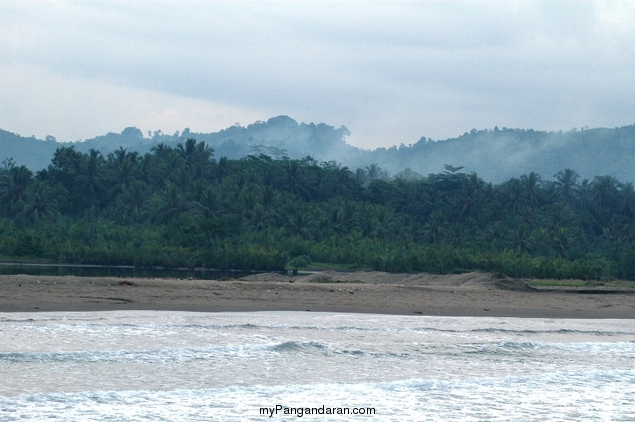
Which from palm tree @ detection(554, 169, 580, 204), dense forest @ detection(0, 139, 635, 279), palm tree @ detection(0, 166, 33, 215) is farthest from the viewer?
palm tree @ detection(554, 169, 580, 204)

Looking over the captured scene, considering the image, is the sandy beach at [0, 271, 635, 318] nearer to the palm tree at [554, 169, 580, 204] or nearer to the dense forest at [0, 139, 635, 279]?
the dense forest at [0, 139, 635, 279]

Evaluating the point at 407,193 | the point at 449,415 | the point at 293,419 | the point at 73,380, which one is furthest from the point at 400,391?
the point at 407,193

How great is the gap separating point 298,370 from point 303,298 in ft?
32.8

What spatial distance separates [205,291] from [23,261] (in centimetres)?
2831

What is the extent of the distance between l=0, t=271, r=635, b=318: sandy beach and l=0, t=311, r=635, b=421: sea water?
216 centimetres

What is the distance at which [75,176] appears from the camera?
6800cm

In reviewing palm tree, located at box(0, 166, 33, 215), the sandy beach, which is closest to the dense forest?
palm tree, located at box(0, 166, 33, 215)

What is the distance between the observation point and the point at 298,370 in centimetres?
1149

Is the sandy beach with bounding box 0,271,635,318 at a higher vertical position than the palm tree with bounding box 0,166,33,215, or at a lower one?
lower

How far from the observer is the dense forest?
47.5m

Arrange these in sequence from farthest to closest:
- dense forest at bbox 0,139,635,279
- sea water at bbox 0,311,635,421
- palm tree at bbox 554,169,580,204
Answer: palm tree at bbox 554,169,580,204
dense forest at bbox 0,139,635,279
sea water at bbox 0,311,635,421

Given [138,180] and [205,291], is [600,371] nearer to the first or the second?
[205,291]

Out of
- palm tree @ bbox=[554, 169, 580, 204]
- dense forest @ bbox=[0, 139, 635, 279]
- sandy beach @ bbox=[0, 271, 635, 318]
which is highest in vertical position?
palm tree @ bbox=[554, 169, 580, 204]

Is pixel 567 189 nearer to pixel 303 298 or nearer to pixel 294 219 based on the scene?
pixel 294 219
